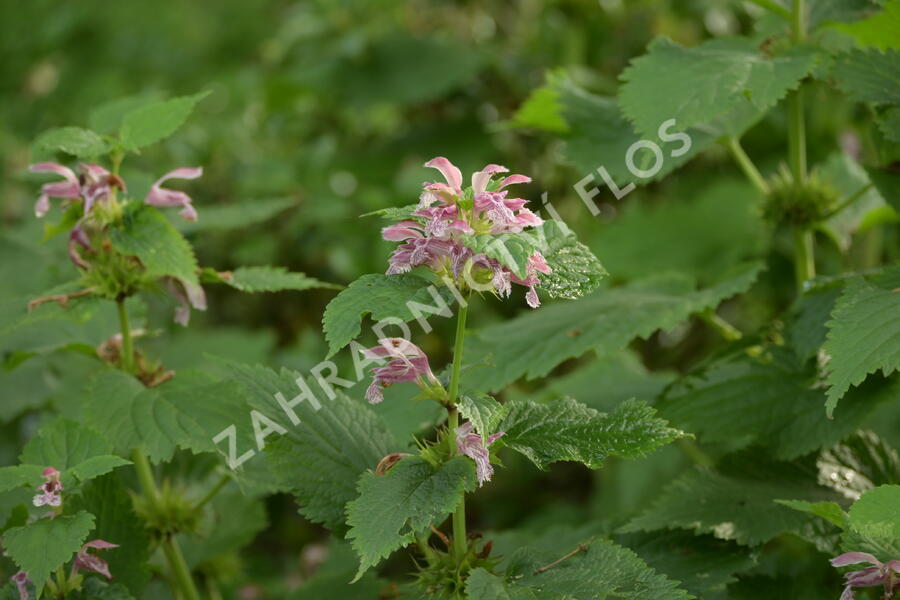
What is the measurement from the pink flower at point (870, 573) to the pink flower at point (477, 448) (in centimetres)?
30

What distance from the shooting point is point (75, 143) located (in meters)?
0.96

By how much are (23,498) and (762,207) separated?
989 millimetres

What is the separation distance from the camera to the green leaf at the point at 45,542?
2.61 feet

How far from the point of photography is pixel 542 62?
7.55ft

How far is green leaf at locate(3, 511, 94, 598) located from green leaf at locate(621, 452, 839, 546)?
0.54 meters

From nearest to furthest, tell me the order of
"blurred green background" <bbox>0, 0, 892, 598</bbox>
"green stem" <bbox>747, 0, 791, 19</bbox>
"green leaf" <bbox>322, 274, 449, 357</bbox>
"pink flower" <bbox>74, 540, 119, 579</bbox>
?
"green leaf" <bbox>322, 274, 449, 357</bbox>, "pink flower" <bbox>74, 540, 119, 579</bbox>, "green stem" <bbox>747, 0, 791, 19</bbox>, "blurred green background" <bbox>0, 0, 892, 598</bbox>

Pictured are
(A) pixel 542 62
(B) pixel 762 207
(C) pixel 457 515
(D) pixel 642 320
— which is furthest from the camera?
(A) pixel 542 62

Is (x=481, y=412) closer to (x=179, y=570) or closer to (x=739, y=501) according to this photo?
(x=739, y=501)

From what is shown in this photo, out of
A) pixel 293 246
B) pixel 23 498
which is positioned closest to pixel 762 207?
pixel 23 498

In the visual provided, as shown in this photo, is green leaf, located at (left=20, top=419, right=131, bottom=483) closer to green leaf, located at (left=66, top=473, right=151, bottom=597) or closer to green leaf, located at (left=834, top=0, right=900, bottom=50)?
green leaf, located at (left=66, top=473, right=151, bottom=597)

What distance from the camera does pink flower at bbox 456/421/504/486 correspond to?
2.46 feet

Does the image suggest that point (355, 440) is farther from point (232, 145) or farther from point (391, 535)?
point (232, 145)

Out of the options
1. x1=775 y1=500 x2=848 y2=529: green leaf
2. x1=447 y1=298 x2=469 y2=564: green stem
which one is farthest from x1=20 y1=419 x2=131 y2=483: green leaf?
x1=775 y1=500 x2=848 y2=529: green leaf

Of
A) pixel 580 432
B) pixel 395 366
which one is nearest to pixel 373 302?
pixel 395 366
